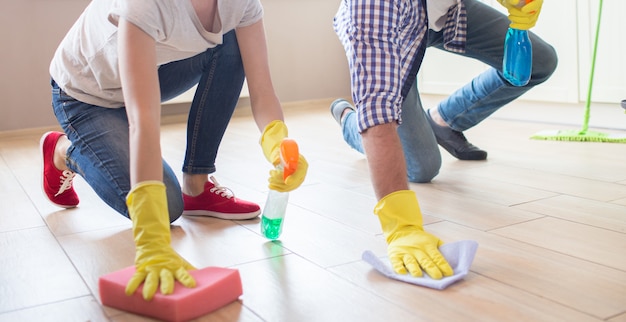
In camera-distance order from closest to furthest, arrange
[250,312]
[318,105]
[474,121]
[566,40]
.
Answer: [250,312], [474,121], [566,40], [318,105]

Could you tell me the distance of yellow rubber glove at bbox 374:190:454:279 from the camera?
1.09m

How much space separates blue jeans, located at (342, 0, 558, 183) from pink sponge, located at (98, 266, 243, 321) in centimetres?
90

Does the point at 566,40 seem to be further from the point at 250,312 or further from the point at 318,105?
the point at 250,312

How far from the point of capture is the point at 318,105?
4152 millimetres

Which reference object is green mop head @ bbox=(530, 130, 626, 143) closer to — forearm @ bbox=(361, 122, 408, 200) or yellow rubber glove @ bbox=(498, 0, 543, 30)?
yellow rubber glove @ bbox=(498, 0, 543, 30)

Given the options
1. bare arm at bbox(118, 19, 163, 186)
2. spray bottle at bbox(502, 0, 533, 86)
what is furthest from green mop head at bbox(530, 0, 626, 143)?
bare arm at bbox(118, 19, 163, 186)

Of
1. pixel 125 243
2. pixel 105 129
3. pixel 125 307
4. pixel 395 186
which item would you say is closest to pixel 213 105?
pixel 105 129

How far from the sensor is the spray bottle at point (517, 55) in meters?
1.58

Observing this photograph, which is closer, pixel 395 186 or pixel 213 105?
pixel 395 186

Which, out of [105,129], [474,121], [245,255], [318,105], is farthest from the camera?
[318,105]

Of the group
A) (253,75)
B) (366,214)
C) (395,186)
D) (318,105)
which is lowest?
(318,105)

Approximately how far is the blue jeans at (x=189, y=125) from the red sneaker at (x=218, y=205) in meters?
0.05

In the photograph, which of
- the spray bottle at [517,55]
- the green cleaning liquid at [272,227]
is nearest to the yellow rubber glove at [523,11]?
the spray bottle at [517,55]

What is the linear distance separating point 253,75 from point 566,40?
1.80m
